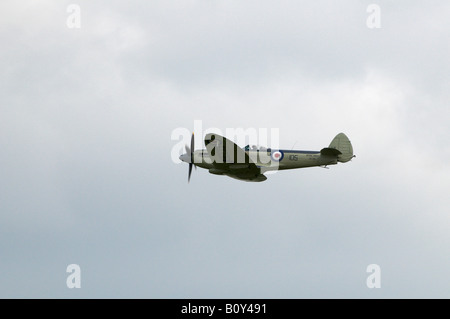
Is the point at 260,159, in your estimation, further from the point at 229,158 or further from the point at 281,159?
the point at 229,158

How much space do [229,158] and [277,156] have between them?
3.61m

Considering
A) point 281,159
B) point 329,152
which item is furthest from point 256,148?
point 329,152

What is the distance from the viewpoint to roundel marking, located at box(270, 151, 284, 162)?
43.7m

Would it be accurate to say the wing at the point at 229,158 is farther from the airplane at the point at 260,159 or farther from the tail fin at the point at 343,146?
the tail fin at the point at 343,146

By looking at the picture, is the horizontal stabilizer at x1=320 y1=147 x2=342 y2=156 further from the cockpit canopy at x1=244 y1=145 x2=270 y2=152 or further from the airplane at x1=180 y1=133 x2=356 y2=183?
the cockpit canopy at x1=244 y1=145 x2=270 y2=152

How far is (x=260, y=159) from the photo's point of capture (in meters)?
43.3

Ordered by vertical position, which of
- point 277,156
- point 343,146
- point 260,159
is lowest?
point 260,159

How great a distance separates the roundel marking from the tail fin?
3.07m

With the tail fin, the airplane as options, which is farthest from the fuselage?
the tail fin

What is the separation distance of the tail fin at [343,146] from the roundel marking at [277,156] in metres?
3.07

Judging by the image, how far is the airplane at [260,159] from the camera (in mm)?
41938

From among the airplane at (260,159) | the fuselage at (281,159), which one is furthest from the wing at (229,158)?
the fuselage at (281,159)
